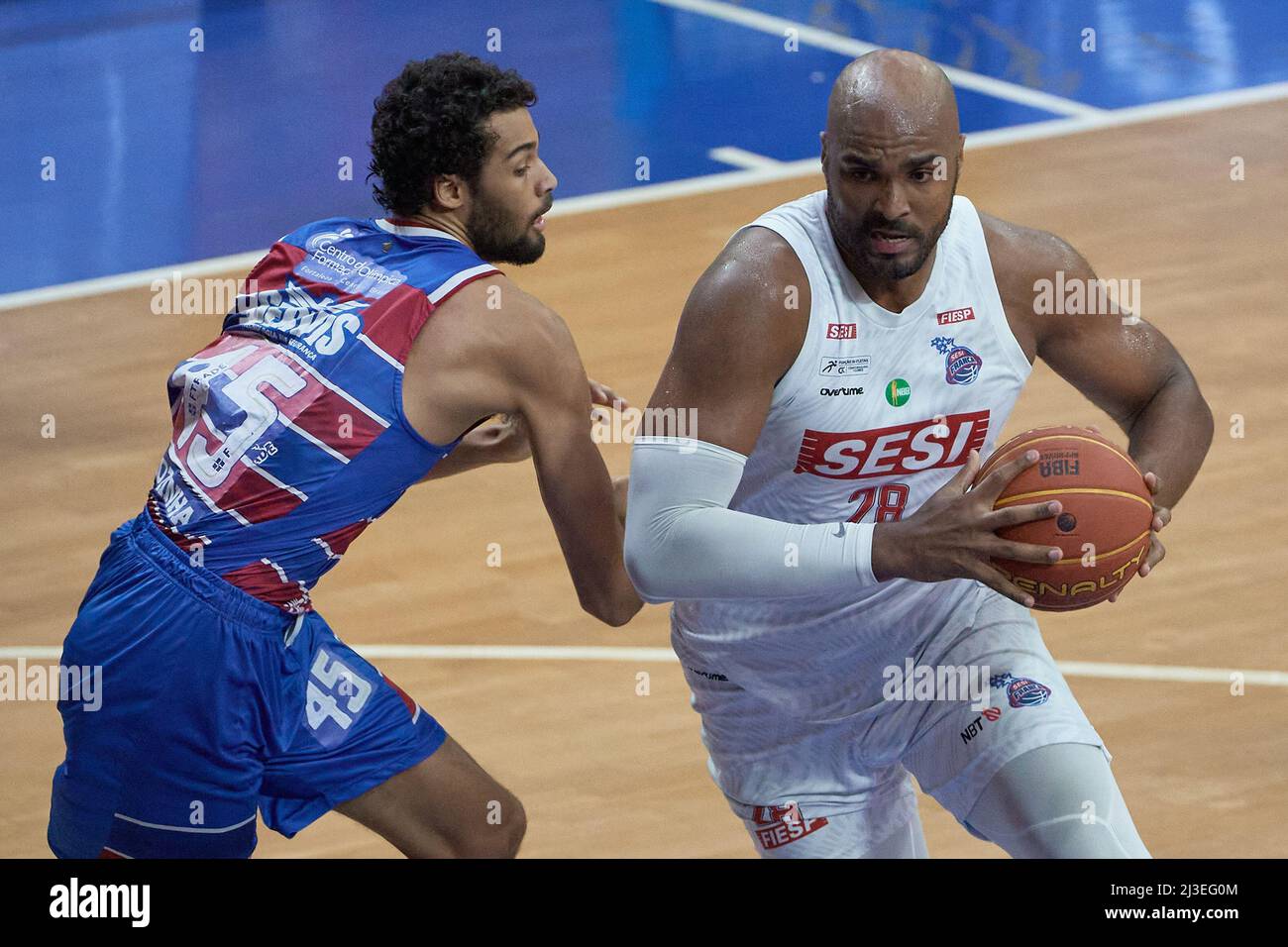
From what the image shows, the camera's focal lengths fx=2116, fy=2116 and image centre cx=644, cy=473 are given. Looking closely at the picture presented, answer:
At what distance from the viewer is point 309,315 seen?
466 centimetres

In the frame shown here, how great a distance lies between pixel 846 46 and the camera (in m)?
14.7

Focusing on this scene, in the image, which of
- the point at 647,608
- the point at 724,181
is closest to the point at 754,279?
the point at 647,608

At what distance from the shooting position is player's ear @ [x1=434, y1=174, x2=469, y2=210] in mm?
4926

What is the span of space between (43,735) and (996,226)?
12.5 feet

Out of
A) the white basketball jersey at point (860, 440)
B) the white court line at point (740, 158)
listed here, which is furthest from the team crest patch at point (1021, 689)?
the white court line at point (740, 158)

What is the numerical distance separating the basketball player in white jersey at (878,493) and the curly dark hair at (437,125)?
0.74 metres

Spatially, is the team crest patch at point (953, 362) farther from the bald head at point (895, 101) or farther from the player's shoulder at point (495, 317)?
the player's shoulder at point (495, 317)

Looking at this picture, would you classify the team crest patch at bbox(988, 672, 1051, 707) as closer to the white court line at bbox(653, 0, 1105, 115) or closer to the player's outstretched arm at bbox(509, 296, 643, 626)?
the player's outstretched arm at bbox(509, 296, 643, 626)

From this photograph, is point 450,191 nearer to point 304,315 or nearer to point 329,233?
point 329,233

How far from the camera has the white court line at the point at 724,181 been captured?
1099 cm

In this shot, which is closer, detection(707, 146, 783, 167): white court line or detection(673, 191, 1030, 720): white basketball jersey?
detection(673, 191, 1030, 720): white basketball jersey

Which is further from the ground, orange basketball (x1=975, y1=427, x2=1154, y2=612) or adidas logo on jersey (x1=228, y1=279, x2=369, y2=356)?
adidas logo on jersey (x1=228, y1=279, x2=369, y2=356)

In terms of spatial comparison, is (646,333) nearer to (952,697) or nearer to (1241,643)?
(1241,643)

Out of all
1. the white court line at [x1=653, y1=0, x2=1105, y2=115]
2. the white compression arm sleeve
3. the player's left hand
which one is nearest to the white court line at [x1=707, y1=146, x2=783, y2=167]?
the white court line at [x1=653, y1=0, x2=1105, y2=115]
